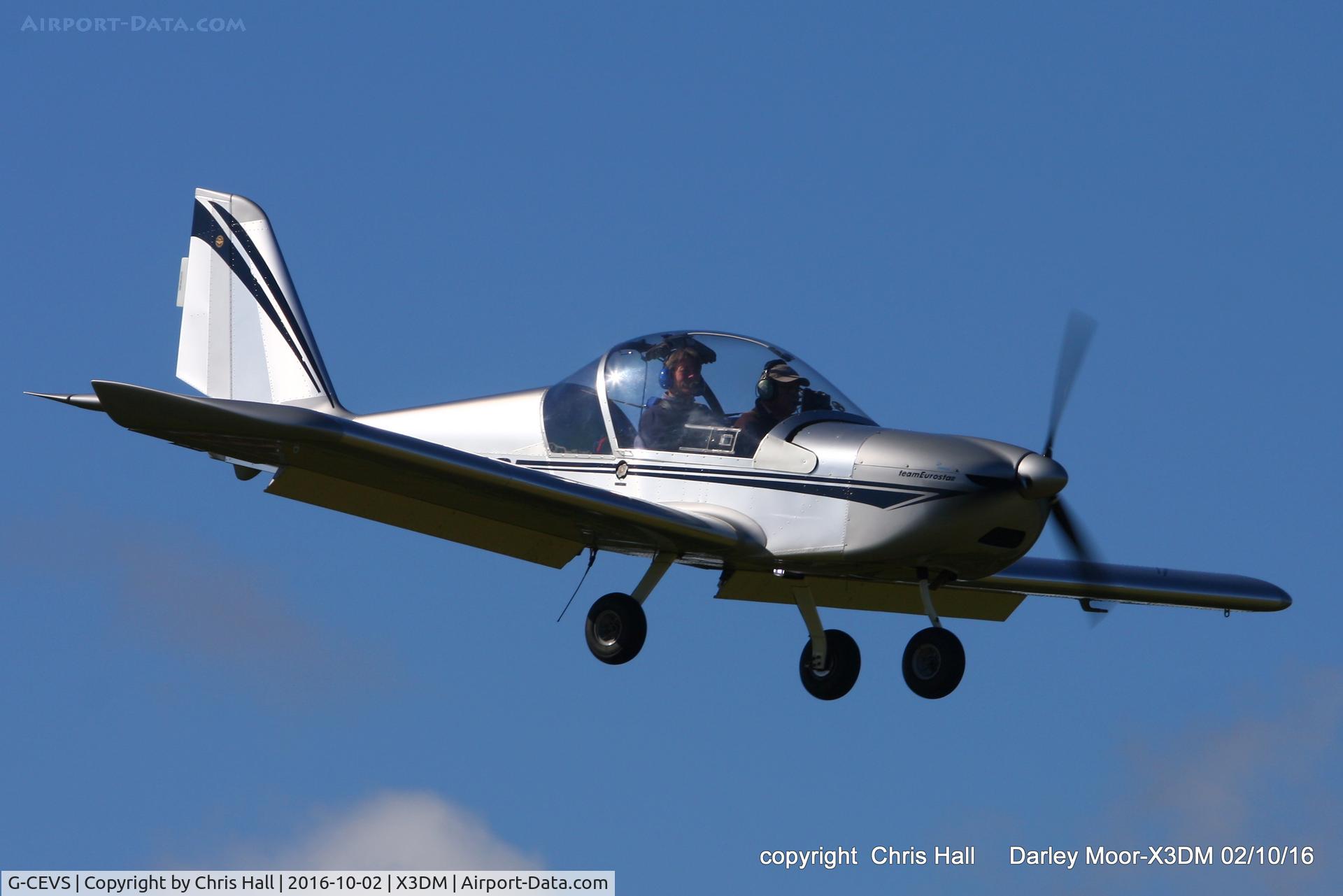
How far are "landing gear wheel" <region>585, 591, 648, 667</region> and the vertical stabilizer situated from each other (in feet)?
17.7

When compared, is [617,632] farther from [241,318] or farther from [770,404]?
[241,318]

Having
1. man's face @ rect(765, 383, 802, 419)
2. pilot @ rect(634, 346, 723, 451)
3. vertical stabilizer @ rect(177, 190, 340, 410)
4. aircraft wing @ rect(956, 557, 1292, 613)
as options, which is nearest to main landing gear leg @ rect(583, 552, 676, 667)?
pilot @ rect(634, 346, 723, 451)

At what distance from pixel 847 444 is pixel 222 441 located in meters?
5.13

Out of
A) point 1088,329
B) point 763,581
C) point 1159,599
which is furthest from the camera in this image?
point 1159,599

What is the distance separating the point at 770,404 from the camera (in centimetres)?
1561

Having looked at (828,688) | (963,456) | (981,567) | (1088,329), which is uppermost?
(1088,329)

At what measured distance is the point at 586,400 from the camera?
16266 millimetres

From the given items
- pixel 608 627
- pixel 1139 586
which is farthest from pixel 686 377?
pixel 1139 586

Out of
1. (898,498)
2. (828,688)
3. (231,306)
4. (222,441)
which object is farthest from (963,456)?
(231,306)

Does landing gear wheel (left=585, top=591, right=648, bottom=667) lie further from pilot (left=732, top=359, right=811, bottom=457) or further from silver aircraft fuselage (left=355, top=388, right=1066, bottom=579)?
pilot (left=732, top=359, right=811, bottom=457)

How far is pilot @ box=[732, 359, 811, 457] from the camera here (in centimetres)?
1545

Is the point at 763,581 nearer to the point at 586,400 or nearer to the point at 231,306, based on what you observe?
the point at 586,400

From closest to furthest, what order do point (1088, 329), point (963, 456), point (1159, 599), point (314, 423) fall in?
1. point (314, 423)
2. point (963, 456)
3. point (1088, 329)
4. point (1159, 599)

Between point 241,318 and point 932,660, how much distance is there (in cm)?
888
